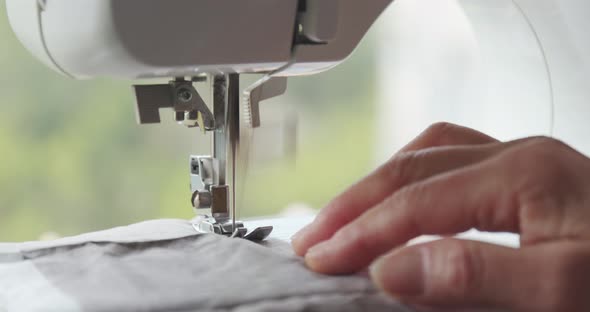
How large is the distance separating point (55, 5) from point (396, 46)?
76.2 inches

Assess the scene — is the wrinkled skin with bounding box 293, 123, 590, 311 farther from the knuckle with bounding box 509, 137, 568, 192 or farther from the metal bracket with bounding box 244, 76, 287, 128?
the metal bracket with bounding box 244, 76, 287, 128

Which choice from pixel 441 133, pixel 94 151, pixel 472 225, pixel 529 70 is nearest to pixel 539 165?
pixel 472 225

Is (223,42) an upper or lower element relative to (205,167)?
upper

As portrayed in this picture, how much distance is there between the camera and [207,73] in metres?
Result: 0.85

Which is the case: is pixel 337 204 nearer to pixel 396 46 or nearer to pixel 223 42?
pixel 223 42

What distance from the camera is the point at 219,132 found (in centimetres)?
93

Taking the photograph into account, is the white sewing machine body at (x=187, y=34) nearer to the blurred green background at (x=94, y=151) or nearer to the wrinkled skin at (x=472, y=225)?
the wrinkled skin at (x=472, y=225)

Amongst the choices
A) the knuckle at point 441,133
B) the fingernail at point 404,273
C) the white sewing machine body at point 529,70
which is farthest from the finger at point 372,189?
the white sewing machine body at point 529,70

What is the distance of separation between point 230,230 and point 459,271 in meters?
0.38

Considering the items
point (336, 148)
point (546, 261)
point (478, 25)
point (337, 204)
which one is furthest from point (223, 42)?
point (336, 148)

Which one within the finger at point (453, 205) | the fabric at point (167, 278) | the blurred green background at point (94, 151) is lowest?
the blurred green background at point (94, 151)

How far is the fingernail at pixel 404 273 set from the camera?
2.08 ft

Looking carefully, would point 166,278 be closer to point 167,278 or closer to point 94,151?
point 167,278

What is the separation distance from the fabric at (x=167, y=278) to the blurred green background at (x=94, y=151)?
3.64 ft
